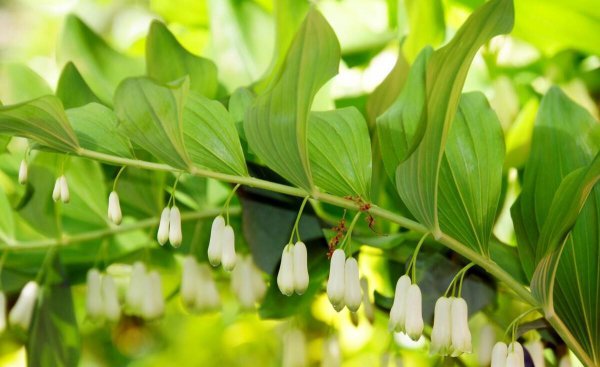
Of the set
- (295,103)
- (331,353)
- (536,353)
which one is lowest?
(331,353)

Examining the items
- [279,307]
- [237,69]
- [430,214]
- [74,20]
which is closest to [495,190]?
[430,214]

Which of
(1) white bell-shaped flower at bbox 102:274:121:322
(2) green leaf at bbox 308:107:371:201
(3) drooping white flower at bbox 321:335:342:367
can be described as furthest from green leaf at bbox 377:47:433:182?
(1) white bell-shaped flower at bbox 102:274:121:322

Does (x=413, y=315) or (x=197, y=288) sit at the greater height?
(x=413, y=315)

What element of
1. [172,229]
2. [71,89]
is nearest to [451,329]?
[172,229]

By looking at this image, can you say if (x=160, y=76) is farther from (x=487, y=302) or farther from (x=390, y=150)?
(x=487, y=302)

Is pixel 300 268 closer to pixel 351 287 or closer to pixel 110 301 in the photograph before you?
pixel 351 287

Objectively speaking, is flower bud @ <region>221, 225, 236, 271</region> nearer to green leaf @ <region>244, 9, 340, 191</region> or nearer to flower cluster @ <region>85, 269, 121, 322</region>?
green leaf @ <region>244, 9, 340, 191</region>

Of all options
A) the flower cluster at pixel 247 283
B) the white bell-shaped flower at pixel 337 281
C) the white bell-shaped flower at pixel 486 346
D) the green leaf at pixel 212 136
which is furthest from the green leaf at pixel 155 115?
the white bell-shaped flower at pixel 486 346
